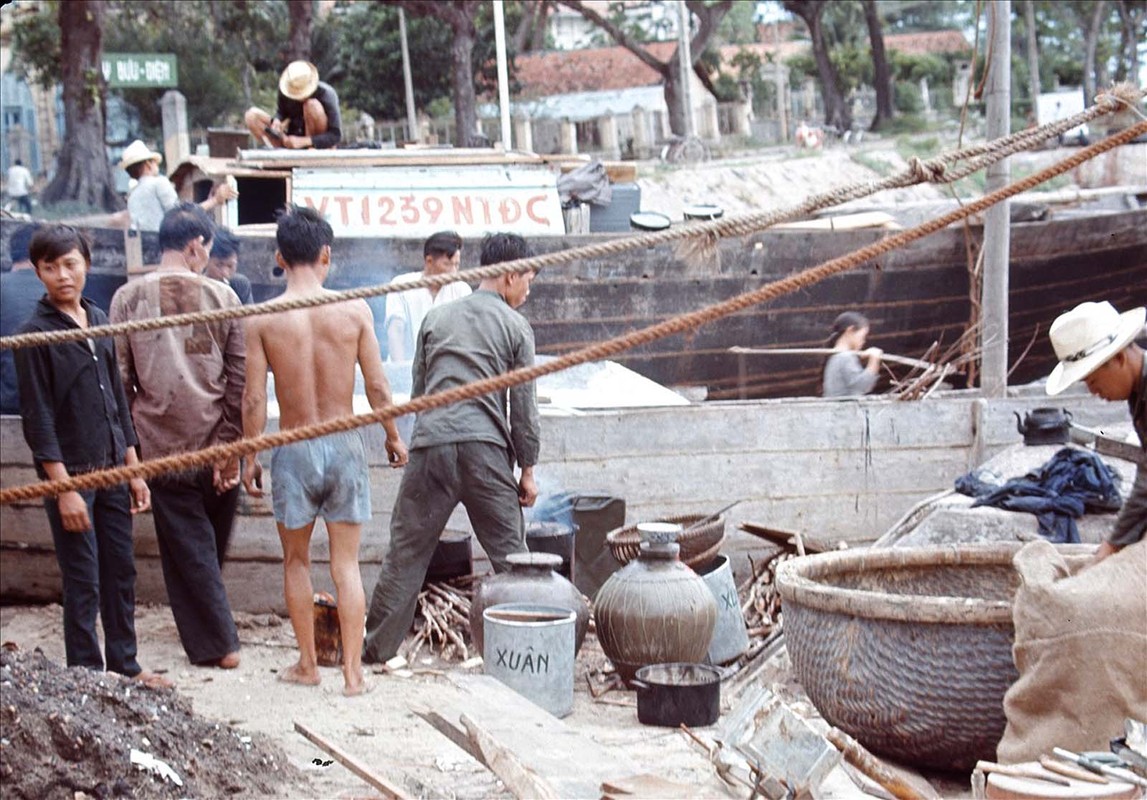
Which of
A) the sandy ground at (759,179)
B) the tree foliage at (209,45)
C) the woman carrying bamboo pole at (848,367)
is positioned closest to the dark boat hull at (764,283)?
the woman carrying bamboo pole at (848,367)

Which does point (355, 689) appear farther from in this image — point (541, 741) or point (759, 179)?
point (759, 179)

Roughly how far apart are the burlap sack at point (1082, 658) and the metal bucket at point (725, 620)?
248 cm

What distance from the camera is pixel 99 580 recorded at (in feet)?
20.0

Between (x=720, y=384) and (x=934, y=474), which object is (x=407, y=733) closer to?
(x=934, y=474)

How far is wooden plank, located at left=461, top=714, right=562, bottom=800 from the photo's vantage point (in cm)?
408

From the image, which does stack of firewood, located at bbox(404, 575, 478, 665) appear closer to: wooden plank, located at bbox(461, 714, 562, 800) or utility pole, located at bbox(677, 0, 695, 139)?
wooden plank, located at bbox(461, 714, 562, 800)

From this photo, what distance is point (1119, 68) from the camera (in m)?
51.8

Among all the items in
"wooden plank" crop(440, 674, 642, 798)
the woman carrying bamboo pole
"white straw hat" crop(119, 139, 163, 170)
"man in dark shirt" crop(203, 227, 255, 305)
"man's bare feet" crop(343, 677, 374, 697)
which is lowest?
"man's bare feet" crop(343, 677, 374, 697)

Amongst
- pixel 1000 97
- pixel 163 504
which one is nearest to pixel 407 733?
pixel 163 504

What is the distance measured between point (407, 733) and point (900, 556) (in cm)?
210

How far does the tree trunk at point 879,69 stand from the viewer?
42.6 metres

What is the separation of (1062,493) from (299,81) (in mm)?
7365

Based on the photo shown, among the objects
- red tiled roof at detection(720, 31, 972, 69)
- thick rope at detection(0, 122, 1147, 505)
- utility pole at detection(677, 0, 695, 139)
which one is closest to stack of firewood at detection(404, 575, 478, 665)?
thick rope at detection(0, 122, 1147, 505)

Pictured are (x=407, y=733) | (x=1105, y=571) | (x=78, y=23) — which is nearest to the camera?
(x=1105, y=571)
